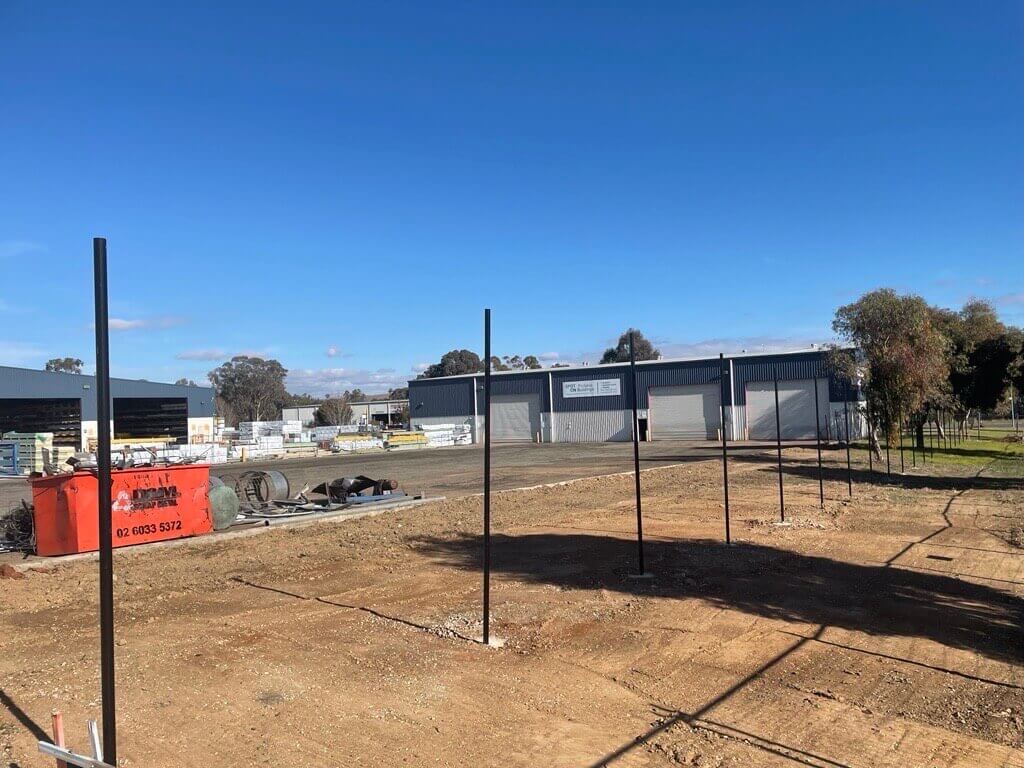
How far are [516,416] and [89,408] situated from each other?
111 feet

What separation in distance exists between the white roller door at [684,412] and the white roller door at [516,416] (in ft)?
34.5

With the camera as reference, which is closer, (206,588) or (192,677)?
(192,677)

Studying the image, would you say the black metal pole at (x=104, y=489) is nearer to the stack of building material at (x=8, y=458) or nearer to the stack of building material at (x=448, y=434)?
the stack of building material at (x=8, y=458)

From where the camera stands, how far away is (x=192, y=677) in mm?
6508

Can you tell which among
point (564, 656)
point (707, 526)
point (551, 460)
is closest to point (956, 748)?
point (564, 656)

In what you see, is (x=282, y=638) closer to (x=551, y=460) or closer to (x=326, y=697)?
(x=326, y=697)

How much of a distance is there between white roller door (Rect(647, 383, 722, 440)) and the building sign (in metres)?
2.87

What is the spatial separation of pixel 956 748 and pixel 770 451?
38852 mm

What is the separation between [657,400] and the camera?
61250 mm

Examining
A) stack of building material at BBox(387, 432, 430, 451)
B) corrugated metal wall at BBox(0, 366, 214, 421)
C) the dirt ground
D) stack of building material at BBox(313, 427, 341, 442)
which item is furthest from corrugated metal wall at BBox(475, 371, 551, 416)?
the dirt ground

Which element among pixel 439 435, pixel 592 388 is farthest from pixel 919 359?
pixel 439 435

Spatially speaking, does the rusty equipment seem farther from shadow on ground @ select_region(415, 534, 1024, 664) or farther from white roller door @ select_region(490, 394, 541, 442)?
white roller door @ select_region(490, 394, 541, 442)

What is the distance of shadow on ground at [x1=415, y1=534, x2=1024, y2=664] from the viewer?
8.05m

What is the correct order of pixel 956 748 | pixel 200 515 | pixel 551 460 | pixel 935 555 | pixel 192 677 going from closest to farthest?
1. pixel 956 748
2. pixel 192 677
3. pixel 935 555
4. pixel 200 515
5. pixel 551 460
